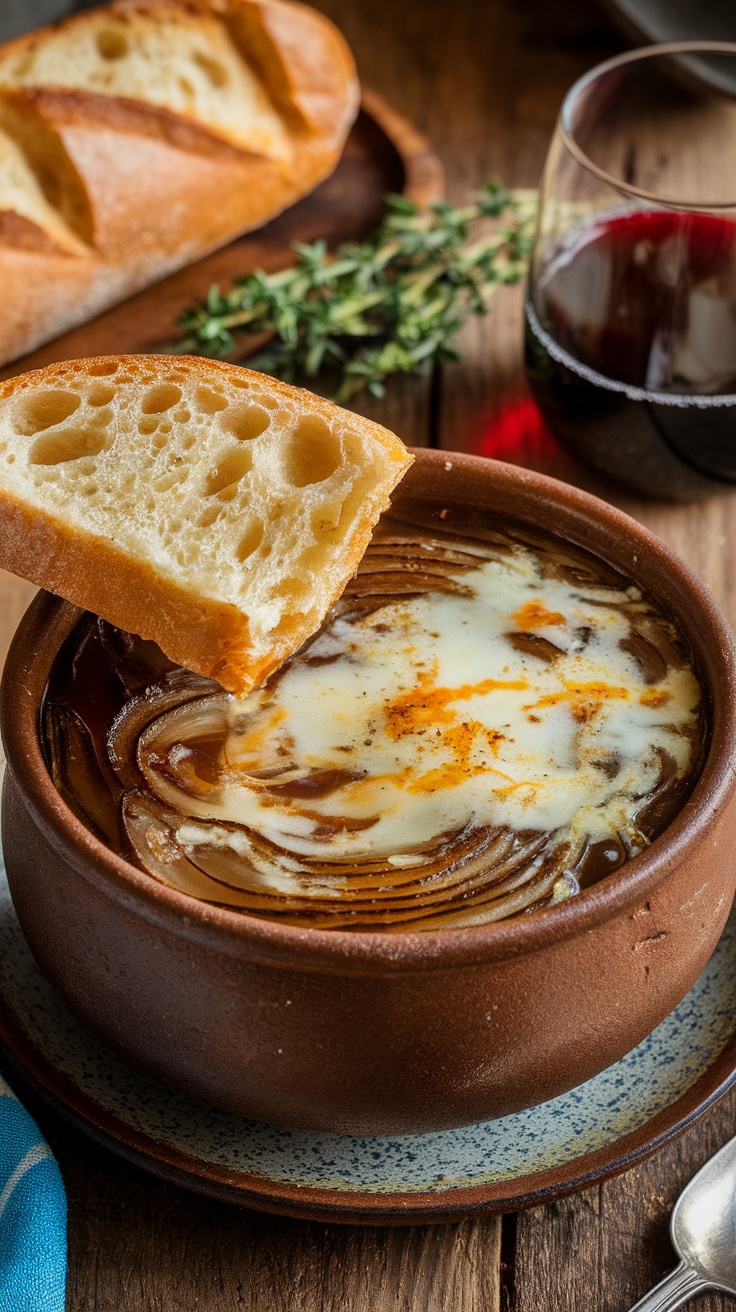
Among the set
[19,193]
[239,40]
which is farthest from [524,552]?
[239,40]

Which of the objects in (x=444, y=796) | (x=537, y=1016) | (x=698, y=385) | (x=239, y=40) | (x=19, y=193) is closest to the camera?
(x=537, y=1016)

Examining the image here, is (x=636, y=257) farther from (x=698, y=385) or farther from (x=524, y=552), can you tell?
(x=524, y=552)

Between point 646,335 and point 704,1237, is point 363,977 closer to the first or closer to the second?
point 704,1237

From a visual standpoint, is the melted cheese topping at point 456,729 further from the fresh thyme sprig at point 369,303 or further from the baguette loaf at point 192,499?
the fresh thyme sprig at point 369,303

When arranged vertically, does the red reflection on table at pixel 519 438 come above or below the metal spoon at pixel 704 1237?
above

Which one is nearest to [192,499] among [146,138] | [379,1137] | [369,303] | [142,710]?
[142,710]

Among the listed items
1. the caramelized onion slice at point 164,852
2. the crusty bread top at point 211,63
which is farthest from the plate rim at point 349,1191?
the crusty bread top at point 211,63
